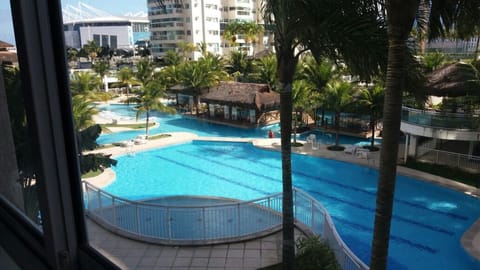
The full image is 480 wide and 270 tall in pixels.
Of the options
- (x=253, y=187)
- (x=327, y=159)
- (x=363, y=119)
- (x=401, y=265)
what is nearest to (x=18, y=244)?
(x=401, y=265)

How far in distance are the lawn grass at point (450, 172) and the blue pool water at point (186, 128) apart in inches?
→ 162

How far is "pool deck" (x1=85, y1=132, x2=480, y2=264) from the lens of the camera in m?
6.82

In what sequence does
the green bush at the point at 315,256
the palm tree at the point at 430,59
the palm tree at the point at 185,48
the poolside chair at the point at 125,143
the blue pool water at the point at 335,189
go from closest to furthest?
the palm tree at the point at 430,59 < the green bush at the point at 315,256 < the blue pool water at the point at 335,189 < the poolside chair at the point at 125,143 < the palm tree at the point at 185,48

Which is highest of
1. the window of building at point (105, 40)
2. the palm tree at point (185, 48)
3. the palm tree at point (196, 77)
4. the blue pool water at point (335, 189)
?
the palm tree at point (185, 48)

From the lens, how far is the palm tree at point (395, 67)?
264 centimetres

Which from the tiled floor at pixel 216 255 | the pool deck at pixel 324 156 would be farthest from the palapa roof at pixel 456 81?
the tiled floor at pixel 216 255

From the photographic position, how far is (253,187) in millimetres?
10320

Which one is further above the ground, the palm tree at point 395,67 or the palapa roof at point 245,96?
the palm tree at point 395,67

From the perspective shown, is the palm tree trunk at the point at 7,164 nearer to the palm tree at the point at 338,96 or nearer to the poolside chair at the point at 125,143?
the poolside chair at the point at 125,143

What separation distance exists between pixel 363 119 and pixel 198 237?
1044 cm

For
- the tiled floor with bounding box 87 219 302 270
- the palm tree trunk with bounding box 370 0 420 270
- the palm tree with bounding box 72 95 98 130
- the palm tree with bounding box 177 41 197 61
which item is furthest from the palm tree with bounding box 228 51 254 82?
the palm tree with bounding box 72 95 98 130

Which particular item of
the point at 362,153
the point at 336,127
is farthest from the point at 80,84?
the point at 336,127

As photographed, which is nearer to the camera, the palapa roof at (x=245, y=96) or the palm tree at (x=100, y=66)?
the palm tree at (x=100, y=66)

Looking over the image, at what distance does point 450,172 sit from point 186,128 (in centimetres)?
1124
